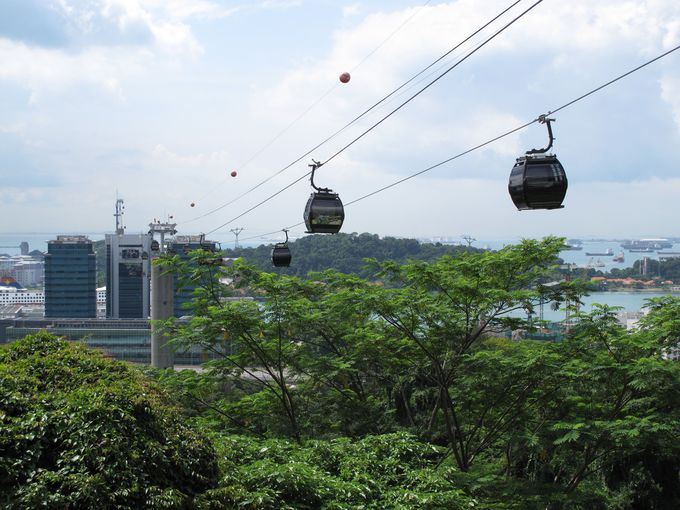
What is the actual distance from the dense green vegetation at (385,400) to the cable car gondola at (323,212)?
1726 mm

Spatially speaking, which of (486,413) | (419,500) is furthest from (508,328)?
(419,500)

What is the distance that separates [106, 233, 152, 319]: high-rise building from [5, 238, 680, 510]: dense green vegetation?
72133mm

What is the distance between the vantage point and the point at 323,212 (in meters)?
7.74

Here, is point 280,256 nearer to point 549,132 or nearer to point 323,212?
point 323,212

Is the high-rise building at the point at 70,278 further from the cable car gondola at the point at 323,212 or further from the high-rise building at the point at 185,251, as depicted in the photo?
the cable car gondola at the point at 323,212

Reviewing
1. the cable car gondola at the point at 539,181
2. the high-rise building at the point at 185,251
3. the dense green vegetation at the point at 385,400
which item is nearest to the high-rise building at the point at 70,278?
the high-rise building at the point at 185,251

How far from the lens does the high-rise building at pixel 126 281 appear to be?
8100 centimetres

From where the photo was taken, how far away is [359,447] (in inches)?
235

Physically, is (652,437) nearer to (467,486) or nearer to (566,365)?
(566,365)

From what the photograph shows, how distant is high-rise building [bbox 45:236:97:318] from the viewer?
275 feet

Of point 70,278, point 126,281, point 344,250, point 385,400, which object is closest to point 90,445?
point 385,400

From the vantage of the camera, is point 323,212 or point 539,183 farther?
point 323,212

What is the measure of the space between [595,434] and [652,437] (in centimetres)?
53

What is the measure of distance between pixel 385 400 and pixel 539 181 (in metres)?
5.91
